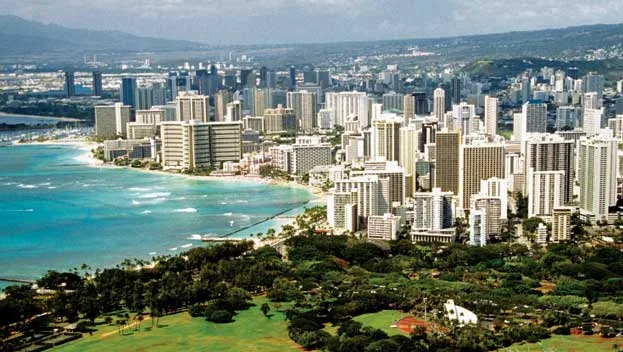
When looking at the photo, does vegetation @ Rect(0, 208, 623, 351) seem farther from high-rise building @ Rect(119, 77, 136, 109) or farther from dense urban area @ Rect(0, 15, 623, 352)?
high-rise building @ Rect(119, 77, 136, 109)

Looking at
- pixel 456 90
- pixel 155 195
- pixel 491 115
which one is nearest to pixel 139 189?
pixel 155 195

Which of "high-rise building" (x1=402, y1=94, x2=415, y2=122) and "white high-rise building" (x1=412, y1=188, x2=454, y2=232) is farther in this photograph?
"high-rise building" (x1=402, y1=94, x2=415, y2=122)

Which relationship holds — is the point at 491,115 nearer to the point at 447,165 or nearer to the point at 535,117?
the point at 535,117

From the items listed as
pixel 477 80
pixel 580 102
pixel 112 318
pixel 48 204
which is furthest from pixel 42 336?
pixel 477 80

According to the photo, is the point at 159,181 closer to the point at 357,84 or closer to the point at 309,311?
the point at 309,311

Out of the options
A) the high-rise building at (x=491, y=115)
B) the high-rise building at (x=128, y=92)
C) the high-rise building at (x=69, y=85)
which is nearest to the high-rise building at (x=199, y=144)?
the high-rise building at (x=491, y=115)

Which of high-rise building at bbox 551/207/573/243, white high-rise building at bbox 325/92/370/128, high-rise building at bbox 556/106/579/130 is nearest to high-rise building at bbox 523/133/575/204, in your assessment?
high-rise building at bbox 551/207/573/243

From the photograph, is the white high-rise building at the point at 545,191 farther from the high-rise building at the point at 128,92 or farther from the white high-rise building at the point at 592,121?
the high-rise building at the point at 128,92
